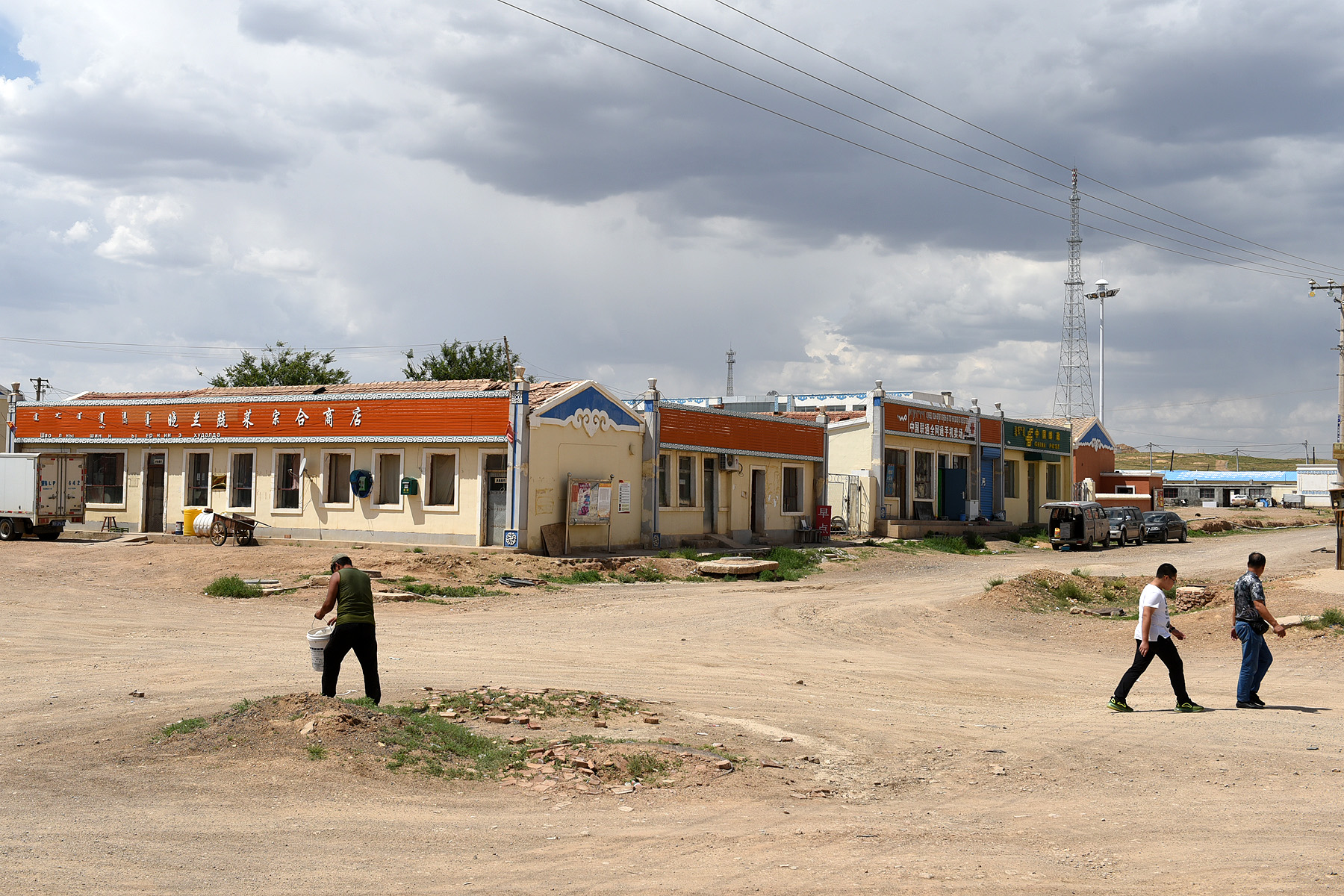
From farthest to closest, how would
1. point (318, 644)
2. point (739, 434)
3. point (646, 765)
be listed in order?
point (739, 434), point (318, 644), point (646, 765)

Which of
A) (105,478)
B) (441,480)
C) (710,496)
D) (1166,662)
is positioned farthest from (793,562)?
(105,478)

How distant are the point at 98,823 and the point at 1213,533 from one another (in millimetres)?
59634

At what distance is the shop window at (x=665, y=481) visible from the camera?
35156 mm

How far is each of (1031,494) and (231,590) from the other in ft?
152

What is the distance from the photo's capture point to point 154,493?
3716cm

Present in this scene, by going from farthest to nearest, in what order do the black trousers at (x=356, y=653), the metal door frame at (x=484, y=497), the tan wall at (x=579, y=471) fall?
1. the metal door frame at (x=484, y=497)
2. the tan wall at (x=579, y=471)
3. the black trousers at (x=356, y=653)

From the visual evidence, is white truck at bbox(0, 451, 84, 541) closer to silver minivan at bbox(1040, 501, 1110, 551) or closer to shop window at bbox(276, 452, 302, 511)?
shop window at bbox(276, 452, 302, 511)

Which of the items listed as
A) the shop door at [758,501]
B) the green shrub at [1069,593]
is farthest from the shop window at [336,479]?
the green shrub at [1069,593]

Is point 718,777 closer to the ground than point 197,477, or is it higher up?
closer to the ground

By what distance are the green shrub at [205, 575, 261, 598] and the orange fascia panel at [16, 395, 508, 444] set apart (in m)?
8.91

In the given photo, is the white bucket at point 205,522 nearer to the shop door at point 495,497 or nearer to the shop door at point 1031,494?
the shop door at point 495,497

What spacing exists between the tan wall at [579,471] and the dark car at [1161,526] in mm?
25634

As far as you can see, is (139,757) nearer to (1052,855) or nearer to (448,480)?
(1052,855)

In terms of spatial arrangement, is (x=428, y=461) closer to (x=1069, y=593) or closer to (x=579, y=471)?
(x=579, y=471)
